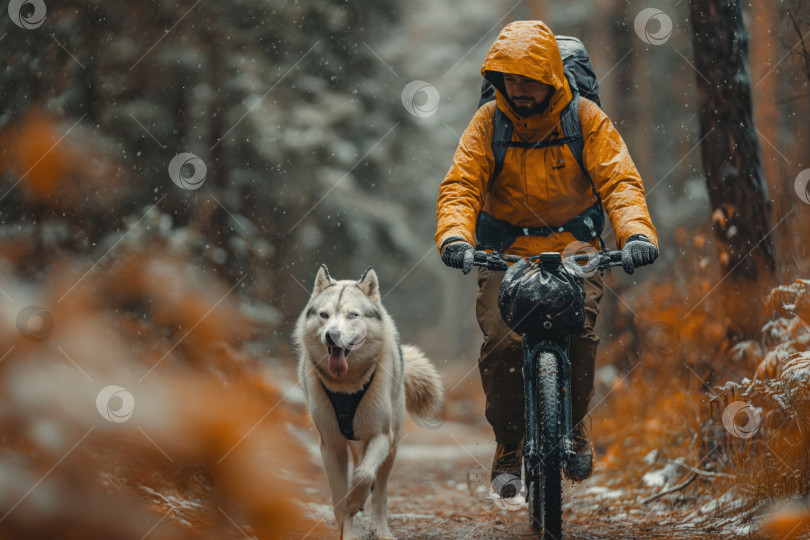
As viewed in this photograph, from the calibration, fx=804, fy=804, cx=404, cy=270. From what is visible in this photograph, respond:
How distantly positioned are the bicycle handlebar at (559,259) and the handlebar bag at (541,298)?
4 centimetres

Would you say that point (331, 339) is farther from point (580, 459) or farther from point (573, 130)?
point (573, 130)

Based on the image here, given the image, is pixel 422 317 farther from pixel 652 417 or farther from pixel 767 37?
pixel 767 37

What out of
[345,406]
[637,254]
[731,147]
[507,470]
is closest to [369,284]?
[345,406]

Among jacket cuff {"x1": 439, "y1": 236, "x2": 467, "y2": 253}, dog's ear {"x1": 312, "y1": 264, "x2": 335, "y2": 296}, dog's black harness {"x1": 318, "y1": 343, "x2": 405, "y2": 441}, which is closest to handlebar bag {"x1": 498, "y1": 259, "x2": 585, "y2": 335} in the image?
jacket cuff {"x1": 439, "y1": 236, "x2": 467, "y2": 253}

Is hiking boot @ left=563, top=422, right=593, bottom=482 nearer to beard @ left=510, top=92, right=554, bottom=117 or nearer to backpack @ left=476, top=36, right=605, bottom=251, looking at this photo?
backpack @ left=476, top=36, right=605, bottom=251

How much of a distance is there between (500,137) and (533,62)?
0.52 metres

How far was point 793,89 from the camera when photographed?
6320mm

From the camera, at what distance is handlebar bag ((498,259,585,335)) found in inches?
141

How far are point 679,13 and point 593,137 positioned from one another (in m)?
4.34

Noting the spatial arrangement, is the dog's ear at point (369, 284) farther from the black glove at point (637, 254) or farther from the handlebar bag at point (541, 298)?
the black glove at point (637, 254)

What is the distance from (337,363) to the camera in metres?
4.51

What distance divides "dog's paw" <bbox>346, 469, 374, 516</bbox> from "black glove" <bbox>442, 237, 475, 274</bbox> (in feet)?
4.47

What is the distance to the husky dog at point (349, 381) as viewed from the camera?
4648 millimetres

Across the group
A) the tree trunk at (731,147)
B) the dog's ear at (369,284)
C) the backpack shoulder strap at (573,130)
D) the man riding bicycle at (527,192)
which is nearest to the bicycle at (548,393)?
the man riding bicycle at (527,192)
